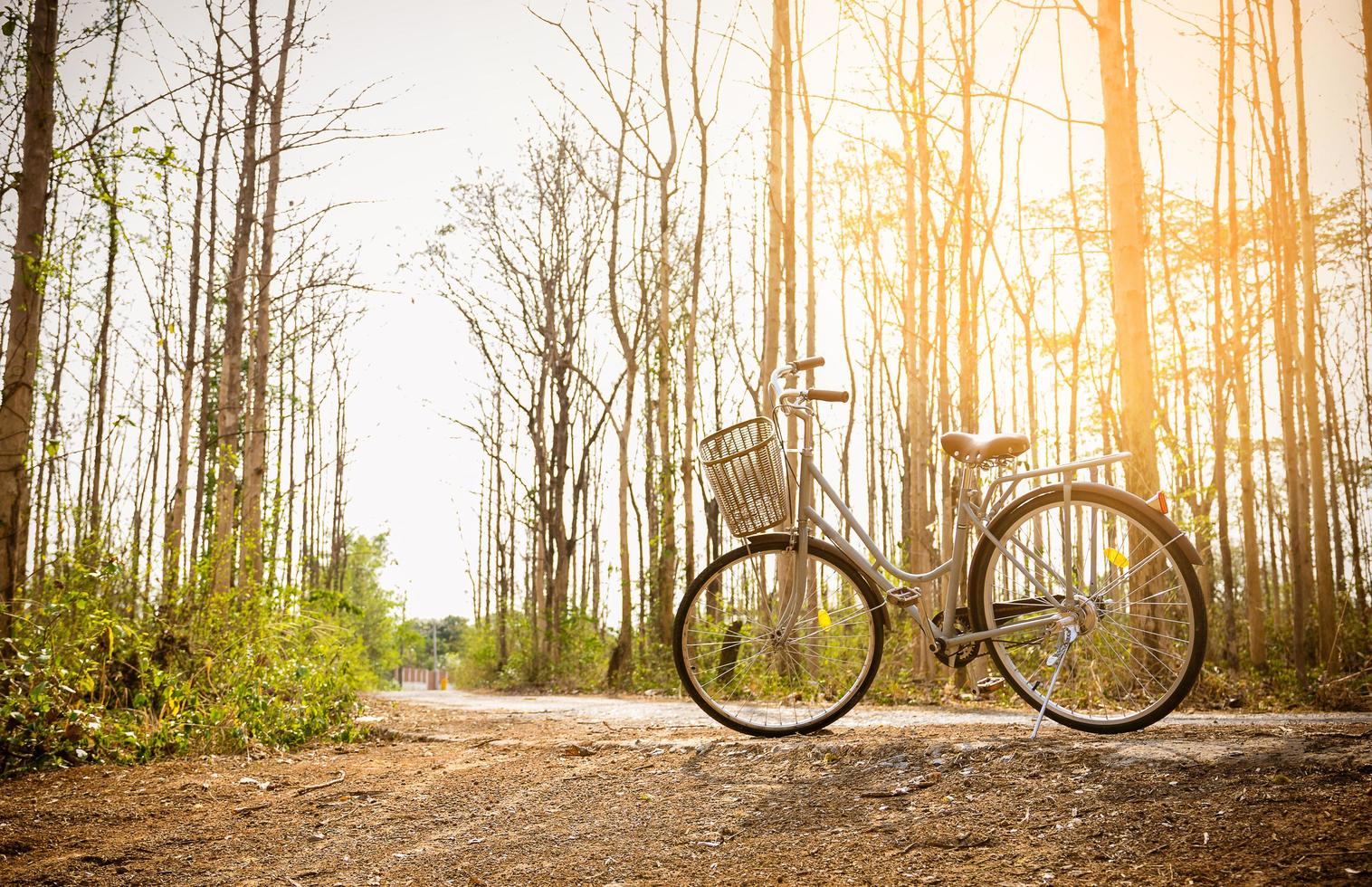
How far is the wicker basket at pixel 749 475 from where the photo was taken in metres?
3.85

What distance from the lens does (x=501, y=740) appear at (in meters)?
5.48

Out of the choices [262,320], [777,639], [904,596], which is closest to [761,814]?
[777,639]

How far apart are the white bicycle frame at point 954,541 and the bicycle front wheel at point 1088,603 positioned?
0.01 meters

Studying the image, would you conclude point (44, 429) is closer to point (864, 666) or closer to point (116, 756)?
point (116, 756)

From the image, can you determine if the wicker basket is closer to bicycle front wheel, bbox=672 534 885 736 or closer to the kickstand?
bicycle front wheel, bbox=672 534 885 736

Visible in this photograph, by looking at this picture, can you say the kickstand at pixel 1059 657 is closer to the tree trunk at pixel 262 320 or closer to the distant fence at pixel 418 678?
the tree trunk at pixel 262 320

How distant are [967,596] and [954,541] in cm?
28

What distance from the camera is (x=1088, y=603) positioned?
334 centimetres

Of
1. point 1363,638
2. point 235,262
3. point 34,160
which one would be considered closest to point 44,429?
point 235,262

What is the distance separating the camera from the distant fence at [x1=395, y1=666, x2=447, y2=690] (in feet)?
155

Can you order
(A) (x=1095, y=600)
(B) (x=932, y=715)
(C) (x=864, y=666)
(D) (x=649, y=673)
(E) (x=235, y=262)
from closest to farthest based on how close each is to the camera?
(A) (x=1095, y=600)
(C) (x=864, y=666)
(B) (x=932, y=715)
(E) (x=235, y=262)
(D) (x=649, y=673)

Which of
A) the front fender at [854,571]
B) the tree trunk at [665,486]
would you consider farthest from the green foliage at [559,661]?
the front fender at [854,571]

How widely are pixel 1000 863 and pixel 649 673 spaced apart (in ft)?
33.5

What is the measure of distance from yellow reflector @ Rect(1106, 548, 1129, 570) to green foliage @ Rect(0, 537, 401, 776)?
489 centimetres
